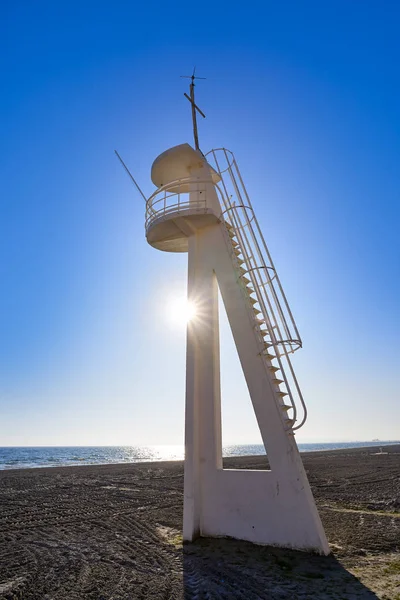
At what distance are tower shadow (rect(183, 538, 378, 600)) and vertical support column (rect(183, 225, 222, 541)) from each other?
1.08 m

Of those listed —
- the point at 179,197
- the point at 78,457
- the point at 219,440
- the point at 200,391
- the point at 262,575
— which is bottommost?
the point at 262,575

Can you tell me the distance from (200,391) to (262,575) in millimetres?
3580

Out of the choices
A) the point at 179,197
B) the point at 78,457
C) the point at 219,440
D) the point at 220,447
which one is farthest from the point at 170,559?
the point at 78,457

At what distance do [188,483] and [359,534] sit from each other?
358 cm

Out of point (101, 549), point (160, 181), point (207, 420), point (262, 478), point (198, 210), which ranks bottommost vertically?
point (101, 549)

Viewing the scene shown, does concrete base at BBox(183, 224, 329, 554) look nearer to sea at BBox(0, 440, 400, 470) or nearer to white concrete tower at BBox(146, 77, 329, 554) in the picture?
white concrete tower at BBox(146, 77, 329, 554)

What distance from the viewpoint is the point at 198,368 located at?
8.68 m

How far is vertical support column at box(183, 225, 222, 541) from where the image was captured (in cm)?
798

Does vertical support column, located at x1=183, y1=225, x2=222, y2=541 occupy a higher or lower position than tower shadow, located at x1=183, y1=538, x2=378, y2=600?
higher

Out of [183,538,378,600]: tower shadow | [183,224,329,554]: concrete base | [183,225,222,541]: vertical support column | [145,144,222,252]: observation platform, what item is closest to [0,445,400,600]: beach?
[183,538,378,600]: tower shadow

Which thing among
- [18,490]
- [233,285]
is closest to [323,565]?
[233,285]

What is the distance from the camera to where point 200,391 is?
28.1 ft

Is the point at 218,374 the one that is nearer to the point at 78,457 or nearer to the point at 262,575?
the point at 262,575

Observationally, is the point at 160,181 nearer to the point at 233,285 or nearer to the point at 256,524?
the point at 233,285
